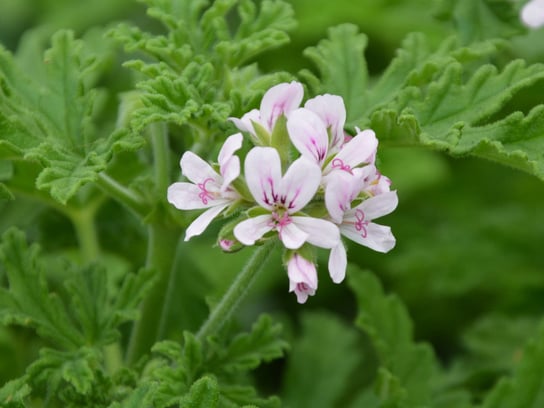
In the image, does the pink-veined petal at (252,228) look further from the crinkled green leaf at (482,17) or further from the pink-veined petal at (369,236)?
the crinkled green leaf at (482,17)

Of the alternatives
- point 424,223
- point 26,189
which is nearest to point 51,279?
point 26,189

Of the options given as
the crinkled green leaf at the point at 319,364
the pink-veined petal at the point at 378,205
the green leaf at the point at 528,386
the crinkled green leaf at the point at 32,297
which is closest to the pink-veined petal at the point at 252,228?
the pink-veined petal at the point at 378,205

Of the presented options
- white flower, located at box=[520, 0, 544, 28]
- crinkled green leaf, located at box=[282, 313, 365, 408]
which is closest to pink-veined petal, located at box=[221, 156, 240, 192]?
white flower, located at box=[520, 0, 544, 28]

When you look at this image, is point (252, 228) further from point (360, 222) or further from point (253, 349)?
point (253, 349)

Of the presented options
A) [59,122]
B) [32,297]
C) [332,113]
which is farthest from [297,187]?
[32,297]

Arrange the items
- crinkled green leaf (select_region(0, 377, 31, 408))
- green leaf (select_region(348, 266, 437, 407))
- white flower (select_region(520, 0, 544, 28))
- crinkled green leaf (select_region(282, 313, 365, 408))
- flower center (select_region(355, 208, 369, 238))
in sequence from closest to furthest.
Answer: flower center (select_region(355, 208, 369, 238))
crinkled green leaf (select_region(0, 377, 31, 408))
white flower (select_region(520, 0, 544, 28))
green leaf (select_region(348, 266, 437, 407))
crinkled green leaf (select_region(282, 313, 365, 408))

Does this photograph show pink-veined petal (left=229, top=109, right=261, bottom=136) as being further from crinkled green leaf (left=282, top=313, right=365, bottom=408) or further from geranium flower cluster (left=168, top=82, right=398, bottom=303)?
crinkled green leaf (left=282, top=313, right=365, bottom=408)
